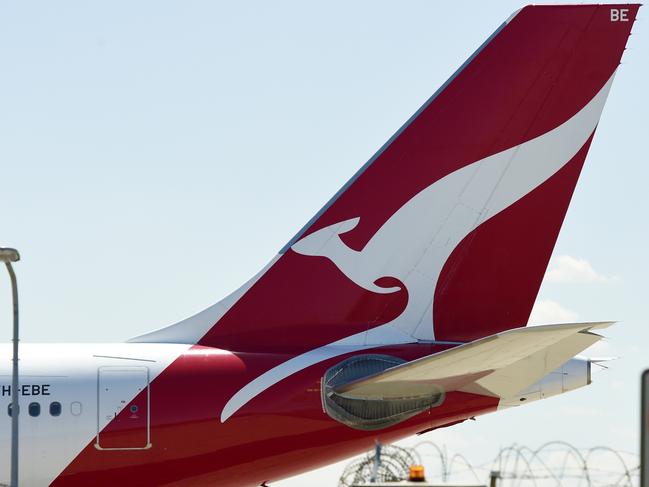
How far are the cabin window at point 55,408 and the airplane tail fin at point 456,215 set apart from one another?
187cm

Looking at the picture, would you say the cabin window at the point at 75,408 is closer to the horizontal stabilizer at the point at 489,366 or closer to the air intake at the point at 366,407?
the air intake at the point at 366,407

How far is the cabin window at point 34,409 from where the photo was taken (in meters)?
17.0

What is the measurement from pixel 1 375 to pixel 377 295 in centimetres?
556

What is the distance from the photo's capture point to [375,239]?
18.6 meters

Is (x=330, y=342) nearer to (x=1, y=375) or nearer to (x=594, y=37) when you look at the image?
(x=1, y=375)

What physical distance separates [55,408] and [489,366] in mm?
5976

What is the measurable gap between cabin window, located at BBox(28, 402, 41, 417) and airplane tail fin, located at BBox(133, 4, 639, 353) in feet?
6.60

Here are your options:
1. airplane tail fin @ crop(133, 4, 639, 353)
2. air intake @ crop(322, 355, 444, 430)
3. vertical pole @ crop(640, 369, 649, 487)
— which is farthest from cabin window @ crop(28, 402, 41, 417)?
vertical pole @ crop(640, 369, 649, 487)

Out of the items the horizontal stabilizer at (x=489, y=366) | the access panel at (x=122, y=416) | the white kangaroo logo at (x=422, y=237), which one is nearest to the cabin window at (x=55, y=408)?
the access panel at (x=122, y=416)

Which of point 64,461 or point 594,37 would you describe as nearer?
point 64,461

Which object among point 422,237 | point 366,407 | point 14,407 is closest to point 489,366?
point 366,407

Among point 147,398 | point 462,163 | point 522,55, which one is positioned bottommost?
point 147,398

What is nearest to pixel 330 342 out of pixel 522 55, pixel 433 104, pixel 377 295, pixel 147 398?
pixel 377 295

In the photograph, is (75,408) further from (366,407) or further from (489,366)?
(489,366)
